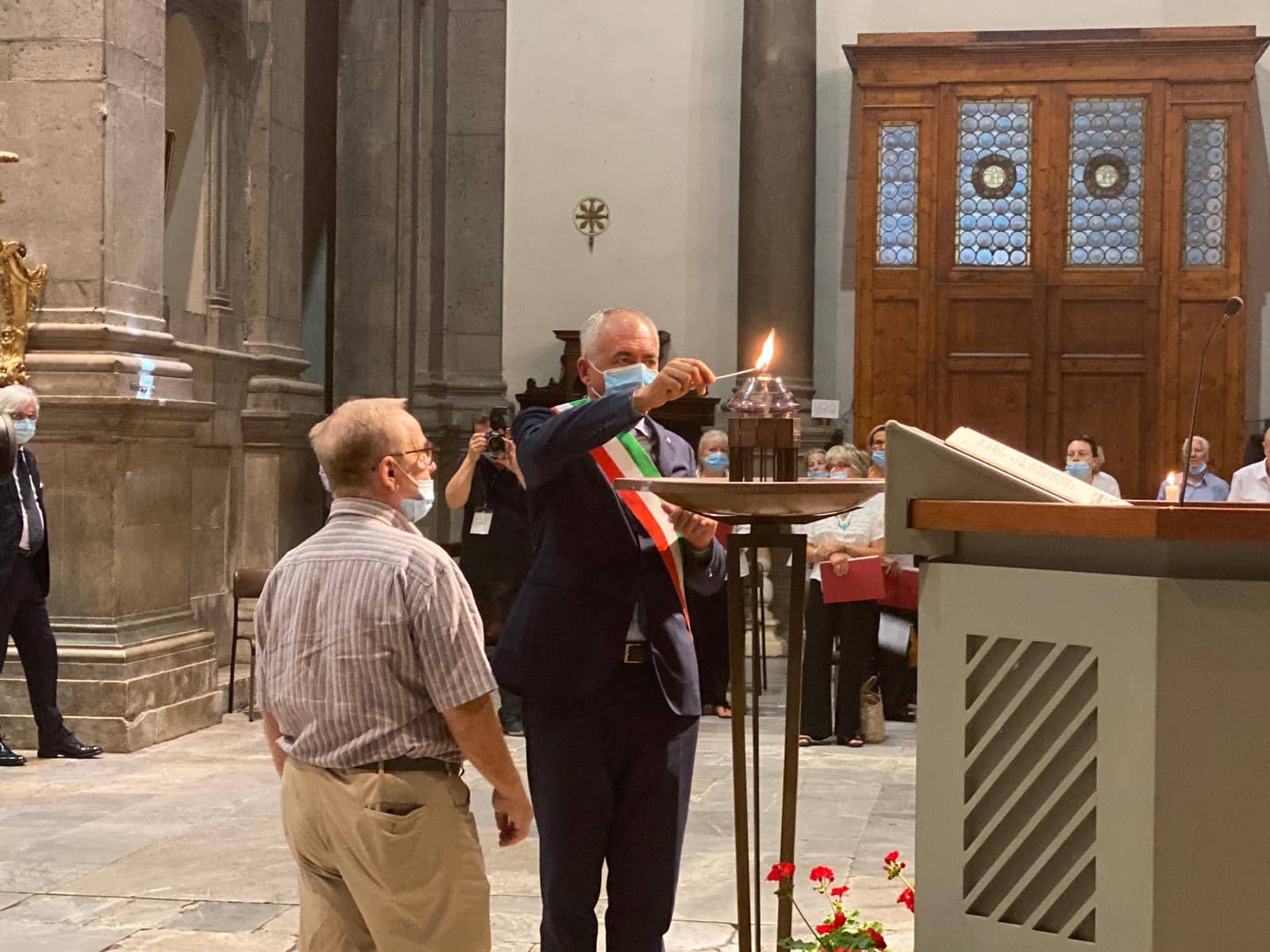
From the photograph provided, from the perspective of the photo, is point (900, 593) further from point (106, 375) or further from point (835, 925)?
point (835, 925)

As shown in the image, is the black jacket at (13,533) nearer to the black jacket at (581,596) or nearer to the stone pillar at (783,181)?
the black jacket at (581,596)

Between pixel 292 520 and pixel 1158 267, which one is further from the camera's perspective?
pixel 1158 267

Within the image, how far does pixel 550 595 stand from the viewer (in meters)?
3.56

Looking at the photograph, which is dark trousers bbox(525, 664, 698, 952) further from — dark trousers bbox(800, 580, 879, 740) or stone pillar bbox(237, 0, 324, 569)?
stone pillar bbox(237, 0, 324, 569)

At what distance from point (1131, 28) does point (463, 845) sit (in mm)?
11864

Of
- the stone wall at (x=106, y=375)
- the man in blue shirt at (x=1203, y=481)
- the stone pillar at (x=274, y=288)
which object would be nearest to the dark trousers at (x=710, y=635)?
the stone wall at (x=106, y=375)

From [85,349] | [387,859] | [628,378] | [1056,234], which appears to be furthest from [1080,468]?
[387,859]

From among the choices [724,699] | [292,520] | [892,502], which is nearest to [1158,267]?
[724,699]

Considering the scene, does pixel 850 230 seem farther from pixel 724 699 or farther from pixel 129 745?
pixel 129 745

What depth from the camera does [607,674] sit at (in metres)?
3.48

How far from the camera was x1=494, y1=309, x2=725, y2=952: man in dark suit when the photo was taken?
3482 millimetres

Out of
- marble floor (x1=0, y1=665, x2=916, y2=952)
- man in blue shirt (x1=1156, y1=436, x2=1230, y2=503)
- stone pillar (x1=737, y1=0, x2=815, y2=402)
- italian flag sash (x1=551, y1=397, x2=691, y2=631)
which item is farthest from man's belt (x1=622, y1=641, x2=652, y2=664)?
stone pillar (x1=737, y1=0, x2=815, y2=402)

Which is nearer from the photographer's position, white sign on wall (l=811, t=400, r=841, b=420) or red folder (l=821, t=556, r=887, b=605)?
red folder (l=821, t=556, r=887, b=605)

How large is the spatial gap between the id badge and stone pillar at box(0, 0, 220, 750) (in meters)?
1.79
